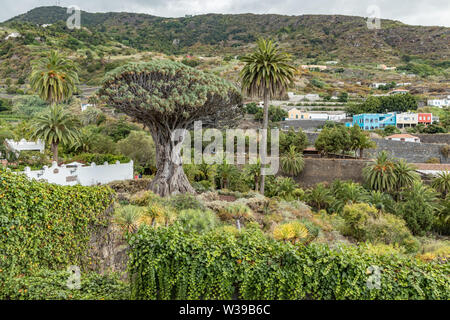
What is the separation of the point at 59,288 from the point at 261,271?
3.86 meters

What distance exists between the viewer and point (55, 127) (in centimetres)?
2130

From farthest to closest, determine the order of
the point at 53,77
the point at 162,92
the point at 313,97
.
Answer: the point at 313,97, the point at 53,77, the point at 162,92

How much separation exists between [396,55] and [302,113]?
8662 centimetres

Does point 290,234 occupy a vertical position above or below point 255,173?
above

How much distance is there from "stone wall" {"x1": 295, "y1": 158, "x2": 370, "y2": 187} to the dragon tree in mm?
15456

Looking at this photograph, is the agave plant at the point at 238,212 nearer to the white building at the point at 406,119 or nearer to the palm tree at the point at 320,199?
the palm tree at the point at 320,199

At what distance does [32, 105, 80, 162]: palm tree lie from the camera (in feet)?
69.7

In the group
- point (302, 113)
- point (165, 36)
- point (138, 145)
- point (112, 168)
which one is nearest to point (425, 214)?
point (112, 168)

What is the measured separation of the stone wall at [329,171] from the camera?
106 feet

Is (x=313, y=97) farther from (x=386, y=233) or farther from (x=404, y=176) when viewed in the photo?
(x=386, y=233)

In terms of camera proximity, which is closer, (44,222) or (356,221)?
(44,222)

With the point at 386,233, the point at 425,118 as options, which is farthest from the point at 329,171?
the point at 425,118

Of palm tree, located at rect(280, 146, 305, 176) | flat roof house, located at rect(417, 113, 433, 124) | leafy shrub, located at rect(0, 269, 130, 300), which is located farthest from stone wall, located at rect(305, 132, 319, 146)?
leafy shrub, located at rect(0, 269, 130, 300)
